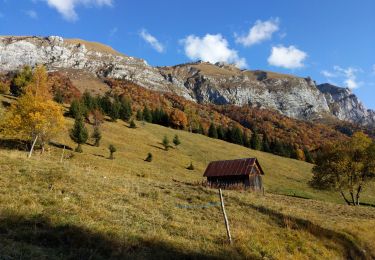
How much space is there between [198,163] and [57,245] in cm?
6877

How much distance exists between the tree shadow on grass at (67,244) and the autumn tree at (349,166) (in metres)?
46.6

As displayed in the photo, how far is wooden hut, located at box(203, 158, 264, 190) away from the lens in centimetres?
5431

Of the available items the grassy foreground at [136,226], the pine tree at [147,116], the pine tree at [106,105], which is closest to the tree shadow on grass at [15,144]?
the grassy foreground at [136,226]

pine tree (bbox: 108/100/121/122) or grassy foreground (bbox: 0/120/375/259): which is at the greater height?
pine tree (bbox: 108/100/121/122)

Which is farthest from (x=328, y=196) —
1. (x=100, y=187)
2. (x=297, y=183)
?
(x=100, y=187)

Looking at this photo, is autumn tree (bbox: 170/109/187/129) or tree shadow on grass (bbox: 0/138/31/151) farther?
autumn tree (bbox: 170/109/187/129)

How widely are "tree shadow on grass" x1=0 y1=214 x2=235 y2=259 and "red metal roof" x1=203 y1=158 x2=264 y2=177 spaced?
4174cm

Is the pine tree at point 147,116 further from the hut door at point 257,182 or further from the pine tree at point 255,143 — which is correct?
the hut door at point 257,182

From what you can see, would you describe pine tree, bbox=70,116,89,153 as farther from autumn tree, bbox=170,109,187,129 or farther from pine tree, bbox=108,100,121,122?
autumn tree, bbox=170,109,187,129

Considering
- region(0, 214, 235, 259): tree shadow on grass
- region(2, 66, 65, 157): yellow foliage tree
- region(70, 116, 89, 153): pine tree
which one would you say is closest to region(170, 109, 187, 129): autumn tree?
region(70, 116, 89, 153): pine tree

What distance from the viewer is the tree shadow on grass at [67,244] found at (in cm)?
1046

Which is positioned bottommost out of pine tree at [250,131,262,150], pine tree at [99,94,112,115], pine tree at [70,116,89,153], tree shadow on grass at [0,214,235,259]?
tree shadow on grass at [0,214,235,259]

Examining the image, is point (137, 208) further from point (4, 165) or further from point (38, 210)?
point (4, 165)

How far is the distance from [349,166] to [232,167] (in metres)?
18.2
